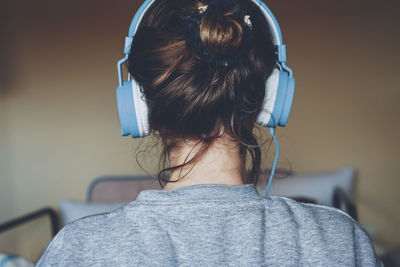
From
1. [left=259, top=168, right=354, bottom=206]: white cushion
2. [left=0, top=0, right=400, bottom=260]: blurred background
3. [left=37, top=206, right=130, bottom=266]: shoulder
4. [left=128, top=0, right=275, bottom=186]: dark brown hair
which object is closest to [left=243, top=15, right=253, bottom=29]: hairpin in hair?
[left=128, top=0, right=275, bottom=186]: dark brown hair

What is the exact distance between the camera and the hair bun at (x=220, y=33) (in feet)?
1.87

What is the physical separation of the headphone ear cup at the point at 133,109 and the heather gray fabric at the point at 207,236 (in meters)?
0.17

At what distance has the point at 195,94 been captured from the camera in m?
0.61

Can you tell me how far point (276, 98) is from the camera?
705 millimetres

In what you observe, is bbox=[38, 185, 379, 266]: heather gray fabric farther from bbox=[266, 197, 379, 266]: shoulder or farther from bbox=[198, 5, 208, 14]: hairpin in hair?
bbox=[198, 5, 208, 14]: hairpin in hair

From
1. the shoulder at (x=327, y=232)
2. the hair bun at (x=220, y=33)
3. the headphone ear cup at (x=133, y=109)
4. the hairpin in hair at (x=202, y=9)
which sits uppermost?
the hairpin in hair at (x=202, y=9)

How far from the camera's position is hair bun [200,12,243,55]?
1.87ft

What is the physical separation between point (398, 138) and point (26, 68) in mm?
2053

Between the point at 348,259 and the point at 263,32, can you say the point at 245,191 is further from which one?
the point at 263,32

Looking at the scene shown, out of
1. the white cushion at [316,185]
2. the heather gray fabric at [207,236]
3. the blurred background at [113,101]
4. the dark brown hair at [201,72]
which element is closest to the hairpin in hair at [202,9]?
the dark brown hair at [201,72]

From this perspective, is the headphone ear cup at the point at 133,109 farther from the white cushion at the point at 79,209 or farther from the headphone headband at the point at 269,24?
the white cushion at the point at 79,209

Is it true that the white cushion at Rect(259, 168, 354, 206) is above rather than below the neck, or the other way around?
below

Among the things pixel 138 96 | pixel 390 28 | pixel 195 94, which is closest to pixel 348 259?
pixel 195 94

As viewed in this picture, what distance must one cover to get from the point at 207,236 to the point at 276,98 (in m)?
0.31
